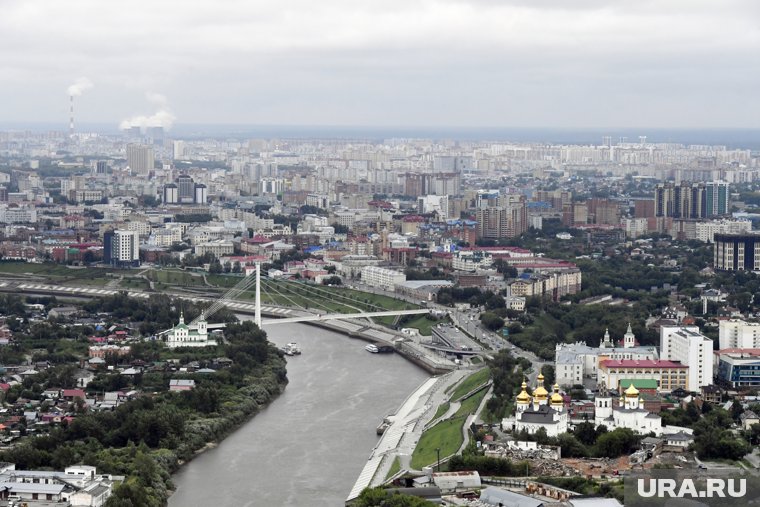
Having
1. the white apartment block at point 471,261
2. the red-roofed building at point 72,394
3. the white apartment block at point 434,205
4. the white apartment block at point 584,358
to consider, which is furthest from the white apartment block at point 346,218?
the red-roofed building at point 72,394

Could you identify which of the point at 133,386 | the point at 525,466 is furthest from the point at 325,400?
the point at 525,466

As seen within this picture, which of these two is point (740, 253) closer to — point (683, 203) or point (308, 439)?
point (683, 203)

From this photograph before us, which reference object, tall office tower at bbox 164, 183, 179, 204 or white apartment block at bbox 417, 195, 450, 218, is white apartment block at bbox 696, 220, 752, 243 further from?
tall office tower at bbox 164, 183, 179, 204

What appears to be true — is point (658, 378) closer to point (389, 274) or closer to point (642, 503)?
point (642, 503)

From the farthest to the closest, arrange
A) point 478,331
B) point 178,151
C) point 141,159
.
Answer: point 178,151 < point 141,159 < point 478,331

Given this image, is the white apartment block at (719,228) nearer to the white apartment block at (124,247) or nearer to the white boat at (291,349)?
the white apartment block at (124,247)

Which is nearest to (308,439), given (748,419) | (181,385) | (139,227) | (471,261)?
(181,385)

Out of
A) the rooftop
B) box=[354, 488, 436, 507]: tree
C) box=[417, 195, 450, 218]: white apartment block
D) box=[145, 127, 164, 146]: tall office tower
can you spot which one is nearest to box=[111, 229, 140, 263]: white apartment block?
box=[417, 195, 450, 218]: white apartment block
